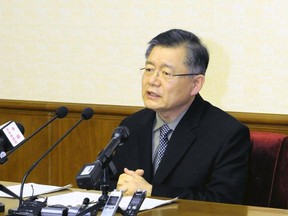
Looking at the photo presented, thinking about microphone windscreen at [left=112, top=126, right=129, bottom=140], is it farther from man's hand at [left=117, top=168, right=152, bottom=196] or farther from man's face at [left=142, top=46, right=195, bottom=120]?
man's face at [left=142, top=46, right=195, bottom=120]

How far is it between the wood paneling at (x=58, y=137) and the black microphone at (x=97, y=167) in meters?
2.17

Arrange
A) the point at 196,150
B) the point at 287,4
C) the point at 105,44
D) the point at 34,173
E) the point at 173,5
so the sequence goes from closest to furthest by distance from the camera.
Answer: the point at 196,150
the point at 287,4
the point at 173,5
the point at 105,44
the point at 34,173

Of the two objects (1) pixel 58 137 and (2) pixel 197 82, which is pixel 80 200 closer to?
(2) pixel 197 82

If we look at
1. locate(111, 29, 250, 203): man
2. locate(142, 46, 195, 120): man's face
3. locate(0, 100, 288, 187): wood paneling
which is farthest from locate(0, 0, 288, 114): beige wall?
locate(142, 46, 195, 120): man's face

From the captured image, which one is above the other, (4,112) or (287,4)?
(287,4)

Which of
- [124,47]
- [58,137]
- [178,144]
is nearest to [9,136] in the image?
[178,144]

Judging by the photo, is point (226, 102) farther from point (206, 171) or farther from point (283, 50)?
point (206, 171)

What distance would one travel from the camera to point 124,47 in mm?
4418

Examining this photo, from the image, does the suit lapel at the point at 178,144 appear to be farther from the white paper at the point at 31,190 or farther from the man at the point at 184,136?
the white paper at the point at 31,190

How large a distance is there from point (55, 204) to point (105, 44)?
2074 millimetres

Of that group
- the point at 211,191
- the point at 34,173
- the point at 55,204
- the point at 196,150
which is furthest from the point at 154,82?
the point at 34,173

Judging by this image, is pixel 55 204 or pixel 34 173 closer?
pixel 55 204

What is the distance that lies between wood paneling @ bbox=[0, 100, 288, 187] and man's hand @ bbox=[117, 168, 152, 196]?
148 centimetres

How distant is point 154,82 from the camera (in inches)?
123
